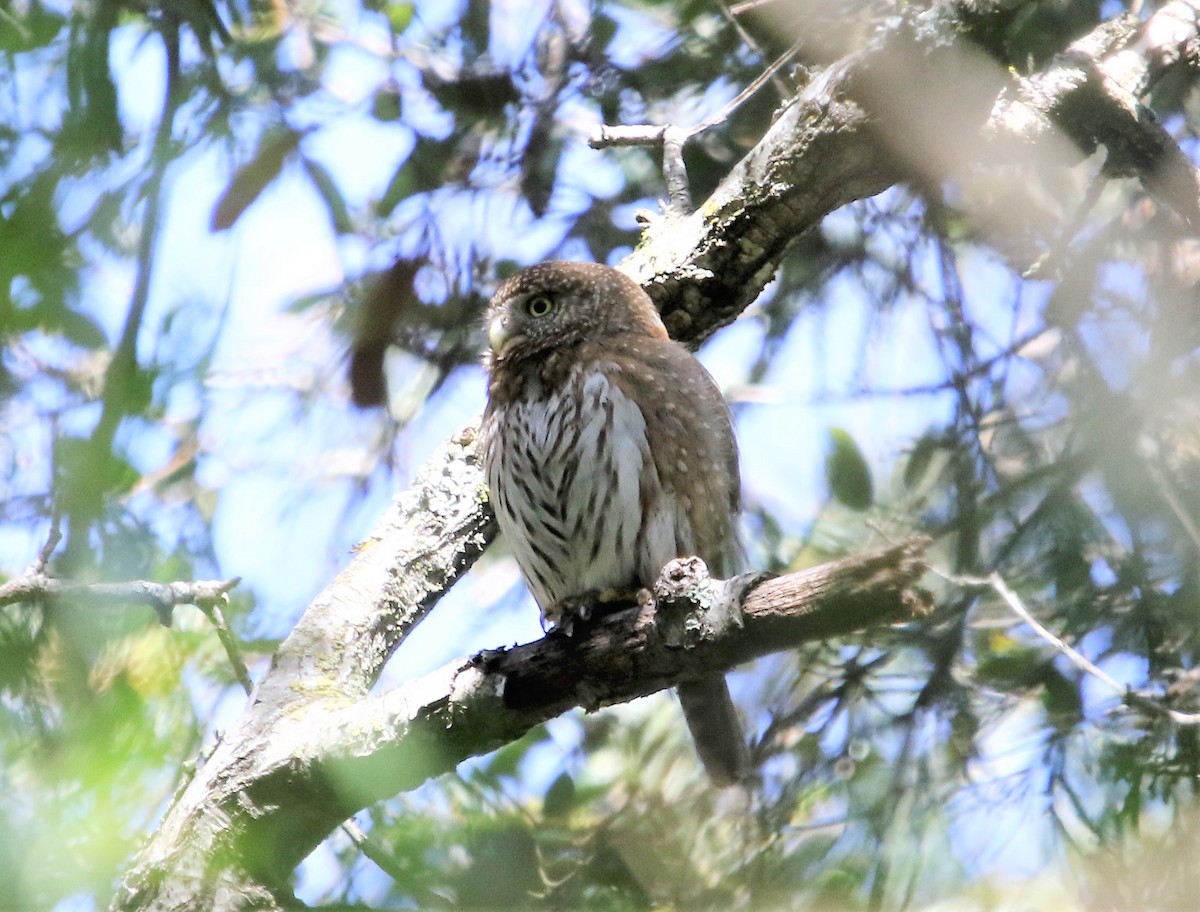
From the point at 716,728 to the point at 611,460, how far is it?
2.82 feet

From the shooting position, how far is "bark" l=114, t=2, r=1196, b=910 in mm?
2504

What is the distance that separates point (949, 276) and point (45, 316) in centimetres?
362

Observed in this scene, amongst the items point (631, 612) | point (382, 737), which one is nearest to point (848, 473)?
point (631, 612)

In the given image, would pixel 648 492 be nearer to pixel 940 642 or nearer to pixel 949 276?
pixel 940 642

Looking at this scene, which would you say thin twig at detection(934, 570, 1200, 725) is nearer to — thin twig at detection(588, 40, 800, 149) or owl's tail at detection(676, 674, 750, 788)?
owl's tail at detection(676, 674, 750, 788)

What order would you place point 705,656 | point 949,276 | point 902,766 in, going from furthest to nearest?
1. point 949,276
2. point 902,766
3. point 705,656

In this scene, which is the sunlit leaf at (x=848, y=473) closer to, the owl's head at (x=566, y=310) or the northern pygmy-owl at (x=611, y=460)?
the northern pygmy-owl at (x=611, y=460)

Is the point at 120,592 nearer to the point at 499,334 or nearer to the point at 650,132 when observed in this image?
the point at 499,334

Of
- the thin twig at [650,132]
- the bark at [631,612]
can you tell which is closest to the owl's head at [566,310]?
the bark at [631,612]

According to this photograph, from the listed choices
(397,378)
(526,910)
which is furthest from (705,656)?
(397,378)

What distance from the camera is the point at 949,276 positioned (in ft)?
14.0

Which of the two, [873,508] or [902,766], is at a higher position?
[873,508]

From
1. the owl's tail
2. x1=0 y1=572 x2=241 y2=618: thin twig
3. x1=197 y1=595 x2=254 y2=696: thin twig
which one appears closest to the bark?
x1=197 y1=595 x2=254 y2=696: thin twig

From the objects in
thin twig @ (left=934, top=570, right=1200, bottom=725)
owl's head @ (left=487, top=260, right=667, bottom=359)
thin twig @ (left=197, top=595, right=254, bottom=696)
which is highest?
owl's head @ (left=487, top=260, right=667, bottom=359)
